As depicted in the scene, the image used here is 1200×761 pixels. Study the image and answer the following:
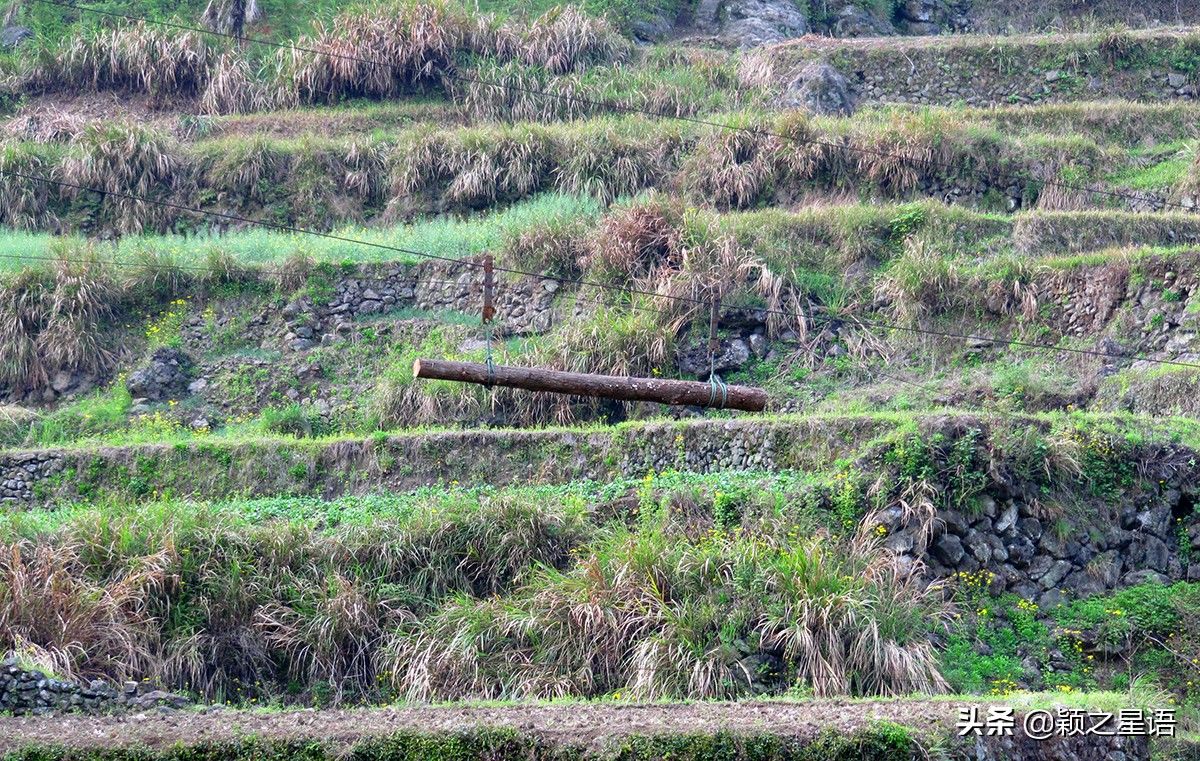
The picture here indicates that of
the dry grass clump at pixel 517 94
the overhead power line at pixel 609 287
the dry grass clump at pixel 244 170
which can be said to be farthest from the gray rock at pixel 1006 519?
the dry grass clump at pixel 244 170

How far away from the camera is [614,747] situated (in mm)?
12438

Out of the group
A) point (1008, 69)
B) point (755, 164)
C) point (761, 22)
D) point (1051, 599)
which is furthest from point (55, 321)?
point (1008, 69)

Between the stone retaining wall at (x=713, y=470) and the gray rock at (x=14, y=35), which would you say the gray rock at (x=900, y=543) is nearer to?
the stone retaining wall at (x=713, y=470)

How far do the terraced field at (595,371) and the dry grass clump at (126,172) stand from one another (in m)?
0.07

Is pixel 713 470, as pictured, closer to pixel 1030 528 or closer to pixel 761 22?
pixel 1030 528

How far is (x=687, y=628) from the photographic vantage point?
1548cm

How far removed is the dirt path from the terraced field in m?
0.06

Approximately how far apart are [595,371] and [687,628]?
685cm

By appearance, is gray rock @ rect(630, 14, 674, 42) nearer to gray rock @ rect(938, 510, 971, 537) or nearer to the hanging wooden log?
the hanging wooden log

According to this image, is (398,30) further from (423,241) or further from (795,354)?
(795,354)

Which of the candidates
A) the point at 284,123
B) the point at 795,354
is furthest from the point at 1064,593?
the point at 284,123

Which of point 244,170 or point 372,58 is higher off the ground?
point 372,58

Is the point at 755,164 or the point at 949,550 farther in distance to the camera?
the point at 755,164

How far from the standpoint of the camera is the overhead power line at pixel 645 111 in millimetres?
25641
